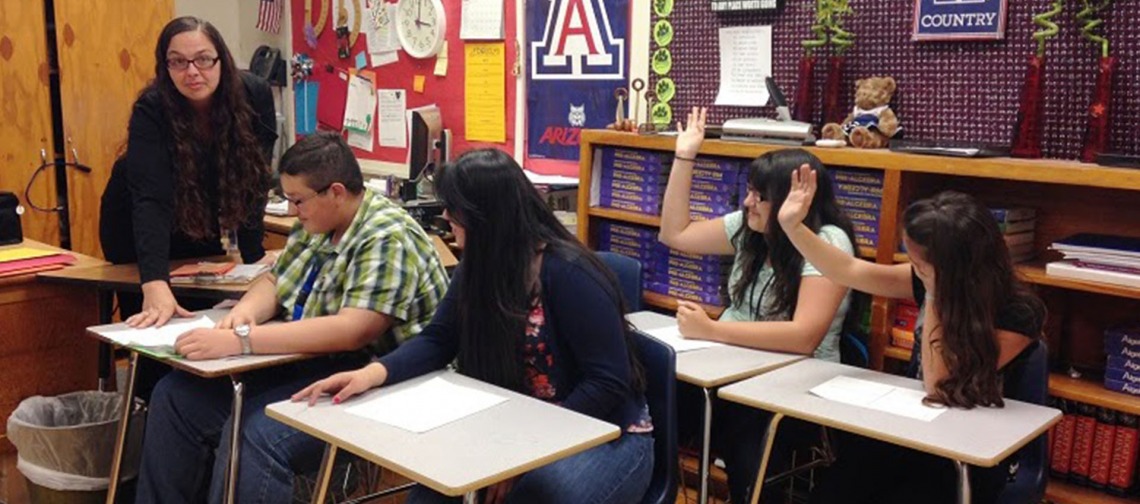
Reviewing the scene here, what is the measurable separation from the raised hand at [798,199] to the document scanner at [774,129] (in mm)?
425

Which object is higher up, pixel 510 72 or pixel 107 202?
pixel 510 72

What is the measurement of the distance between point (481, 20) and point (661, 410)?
2656 millimetres

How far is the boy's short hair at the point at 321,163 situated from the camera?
2.39 meters

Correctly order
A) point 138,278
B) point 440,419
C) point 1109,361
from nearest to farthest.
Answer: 1. point 440,419
2. point 1109,361
3. point 138,278

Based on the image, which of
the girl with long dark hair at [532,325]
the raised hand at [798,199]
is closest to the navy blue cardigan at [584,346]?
the girl with long dark hair at [532,325]

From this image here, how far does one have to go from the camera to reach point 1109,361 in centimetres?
246

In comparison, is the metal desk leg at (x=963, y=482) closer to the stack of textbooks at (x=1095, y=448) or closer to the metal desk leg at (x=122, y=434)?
the stack of textbooks at (x=1095, y=448)

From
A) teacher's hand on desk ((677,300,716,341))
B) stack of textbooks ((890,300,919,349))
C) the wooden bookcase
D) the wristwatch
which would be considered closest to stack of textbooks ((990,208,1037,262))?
the wooden bookcase

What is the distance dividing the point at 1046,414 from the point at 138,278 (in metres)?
2.24

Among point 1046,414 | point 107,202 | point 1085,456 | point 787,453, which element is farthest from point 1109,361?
point 107,202

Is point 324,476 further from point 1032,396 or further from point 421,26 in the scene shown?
point 421,26

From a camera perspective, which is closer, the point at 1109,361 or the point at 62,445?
the point at 1109,361

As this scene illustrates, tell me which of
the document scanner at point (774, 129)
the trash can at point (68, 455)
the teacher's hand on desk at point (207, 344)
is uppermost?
the document scanner at point (774, 129)

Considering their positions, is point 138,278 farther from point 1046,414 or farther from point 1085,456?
point 1085,456
